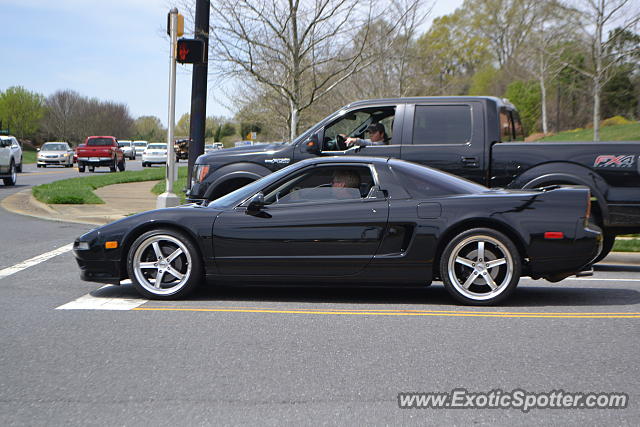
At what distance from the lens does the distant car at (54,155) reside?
A: 46.3 metres

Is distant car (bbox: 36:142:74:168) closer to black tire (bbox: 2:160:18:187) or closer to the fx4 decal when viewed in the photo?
black tire (bbox: 2:160:18:187)

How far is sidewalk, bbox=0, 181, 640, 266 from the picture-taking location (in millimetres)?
9391

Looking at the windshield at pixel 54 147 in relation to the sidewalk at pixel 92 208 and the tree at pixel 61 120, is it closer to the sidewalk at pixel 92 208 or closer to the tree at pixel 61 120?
the sidewalk at pixel 92 208

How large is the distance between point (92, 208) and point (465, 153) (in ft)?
28.0

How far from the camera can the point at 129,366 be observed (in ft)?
14.6

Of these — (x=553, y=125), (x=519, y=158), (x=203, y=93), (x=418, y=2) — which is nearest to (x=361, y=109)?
(x=519, y=158)

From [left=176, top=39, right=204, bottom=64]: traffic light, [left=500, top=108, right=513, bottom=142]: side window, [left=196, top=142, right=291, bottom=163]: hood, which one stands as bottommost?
[left=196, top=142, right=291, bottom=163]: hood

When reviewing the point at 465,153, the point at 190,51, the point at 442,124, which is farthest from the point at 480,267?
the point at 190,51

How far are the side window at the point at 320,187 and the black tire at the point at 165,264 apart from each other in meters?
0.84

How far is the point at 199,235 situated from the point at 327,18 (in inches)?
492

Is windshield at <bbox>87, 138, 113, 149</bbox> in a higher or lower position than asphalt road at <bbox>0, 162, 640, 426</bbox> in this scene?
higher

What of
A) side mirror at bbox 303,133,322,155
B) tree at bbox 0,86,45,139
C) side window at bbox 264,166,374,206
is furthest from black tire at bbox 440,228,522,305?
tree at bbox 0,86,45,139

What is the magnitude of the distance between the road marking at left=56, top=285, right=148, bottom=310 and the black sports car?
0.53 ft

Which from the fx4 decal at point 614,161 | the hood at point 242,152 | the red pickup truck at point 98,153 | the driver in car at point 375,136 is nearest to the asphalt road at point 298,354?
the fx4 decal at point 614,161
